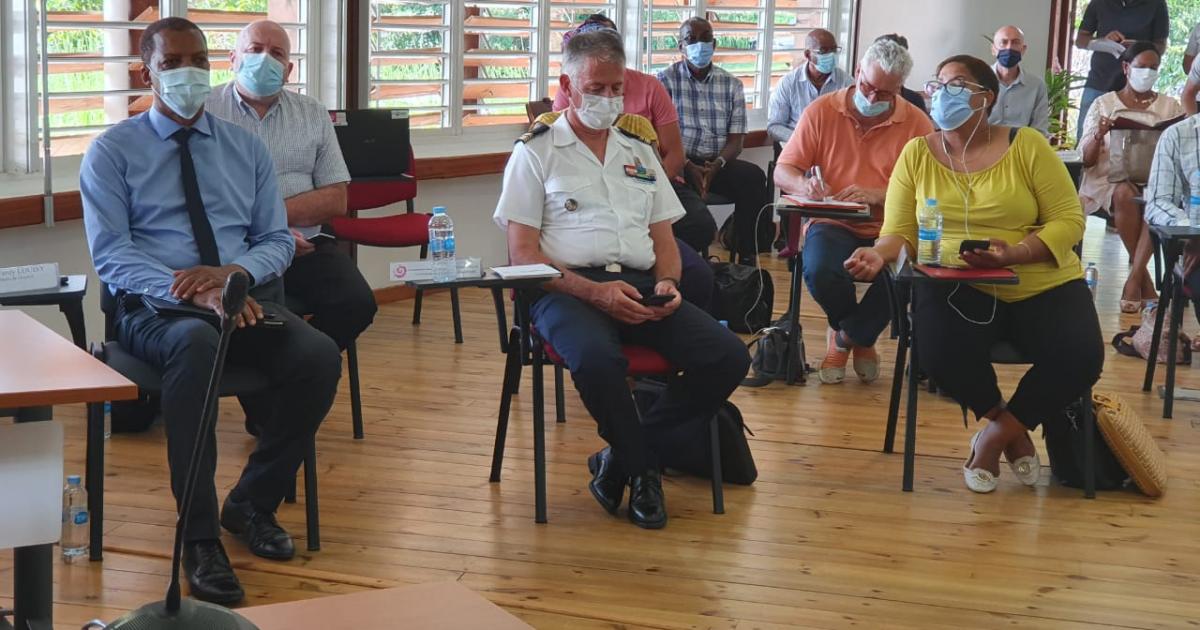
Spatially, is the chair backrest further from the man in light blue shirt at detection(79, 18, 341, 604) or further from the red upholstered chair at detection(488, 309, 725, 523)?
the man in light blue shirt at detection(79, 18, 341, 604)

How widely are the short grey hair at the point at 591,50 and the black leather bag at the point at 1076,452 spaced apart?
67.2 inches

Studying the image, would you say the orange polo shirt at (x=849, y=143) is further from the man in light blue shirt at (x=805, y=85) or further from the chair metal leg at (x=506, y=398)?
the man in light blue shirt at (x=805, y=85)

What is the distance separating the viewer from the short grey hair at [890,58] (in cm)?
516

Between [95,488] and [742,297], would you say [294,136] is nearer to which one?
[95,488]

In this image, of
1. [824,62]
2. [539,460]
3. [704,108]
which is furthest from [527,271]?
[824,62]

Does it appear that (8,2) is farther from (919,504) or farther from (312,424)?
(919,504)

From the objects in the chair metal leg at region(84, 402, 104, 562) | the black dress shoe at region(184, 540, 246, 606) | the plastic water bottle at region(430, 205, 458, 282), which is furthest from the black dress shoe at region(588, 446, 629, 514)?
the chair metal leg at region(84, 402, 104, 562)

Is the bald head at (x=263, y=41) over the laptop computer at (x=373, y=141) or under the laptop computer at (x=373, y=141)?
over

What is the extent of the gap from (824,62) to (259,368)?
5237 mm

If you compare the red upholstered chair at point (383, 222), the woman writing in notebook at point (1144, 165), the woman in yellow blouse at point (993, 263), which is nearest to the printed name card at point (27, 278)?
the red upholstered chair at point (383, 222)

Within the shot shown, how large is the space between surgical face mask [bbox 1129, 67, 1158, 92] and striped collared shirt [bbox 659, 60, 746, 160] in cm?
214

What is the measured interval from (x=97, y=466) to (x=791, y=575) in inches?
68.1

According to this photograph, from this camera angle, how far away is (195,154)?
3.63 m

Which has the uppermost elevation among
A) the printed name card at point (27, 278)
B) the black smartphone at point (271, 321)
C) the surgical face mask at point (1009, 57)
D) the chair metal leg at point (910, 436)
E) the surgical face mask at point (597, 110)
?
the surgical face mask at point (1009, 57)
